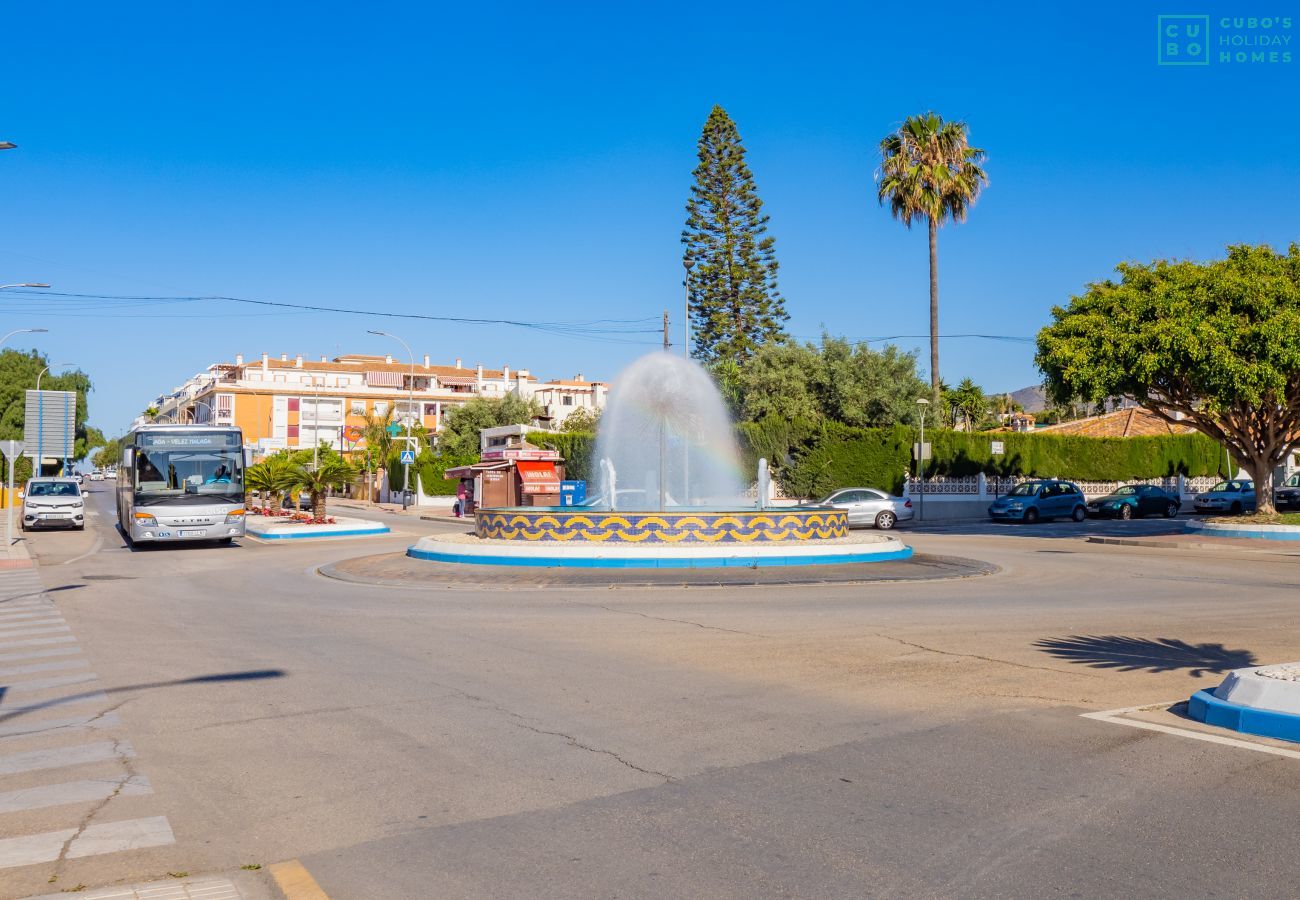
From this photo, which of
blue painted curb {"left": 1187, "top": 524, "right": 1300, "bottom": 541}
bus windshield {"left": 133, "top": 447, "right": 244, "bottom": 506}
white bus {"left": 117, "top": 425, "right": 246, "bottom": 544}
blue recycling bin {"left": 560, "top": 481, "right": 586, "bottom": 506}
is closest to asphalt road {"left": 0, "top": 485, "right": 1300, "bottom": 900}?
white bus {"left": 117, "top": 425, "right": 246, "bottom": 544}

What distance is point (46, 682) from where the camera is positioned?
9234 millimetres

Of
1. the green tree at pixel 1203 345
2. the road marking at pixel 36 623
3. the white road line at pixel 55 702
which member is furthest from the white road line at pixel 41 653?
the green tree at pixel 1203 345

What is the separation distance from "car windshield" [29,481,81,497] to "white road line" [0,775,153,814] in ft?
123

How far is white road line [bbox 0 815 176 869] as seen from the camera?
483 cm

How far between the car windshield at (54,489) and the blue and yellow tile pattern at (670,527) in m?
25.3

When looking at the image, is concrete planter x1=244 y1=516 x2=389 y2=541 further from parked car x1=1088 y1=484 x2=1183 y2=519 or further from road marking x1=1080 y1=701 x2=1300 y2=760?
parked car x1=1088 y1=484 x2=1183 y2=519

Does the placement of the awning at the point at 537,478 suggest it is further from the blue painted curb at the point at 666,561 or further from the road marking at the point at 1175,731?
the road marking at the point at 1175,731

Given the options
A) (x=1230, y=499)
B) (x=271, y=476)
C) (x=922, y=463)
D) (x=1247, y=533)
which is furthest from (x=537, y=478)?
(x=1230, y=499)

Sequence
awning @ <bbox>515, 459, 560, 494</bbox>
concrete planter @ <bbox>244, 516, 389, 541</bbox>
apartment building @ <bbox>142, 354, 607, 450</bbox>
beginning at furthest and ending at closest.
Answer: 1. apartment building @ <bbox>142, 354, 607, 450</bbox>
2. awning @ <bbox>515, 459, 560, 494</bbox>
3. concrete planter @ <bbox>244, 516, 389, 541</bbox>

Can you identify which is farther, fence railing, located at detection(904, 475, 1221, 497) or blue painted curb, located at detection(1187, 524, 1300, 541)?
fence railing, located at detection(904, 475, 1221, 497)

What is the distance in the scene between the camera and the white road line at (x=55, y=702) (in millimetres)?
8047

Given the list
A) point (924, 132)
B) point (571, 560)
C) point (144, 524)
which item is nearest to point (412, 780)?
point (571, 560)

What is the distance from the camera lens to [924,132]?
46.6 meters

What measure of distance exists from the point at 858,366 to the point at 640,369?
2676 centimetres
